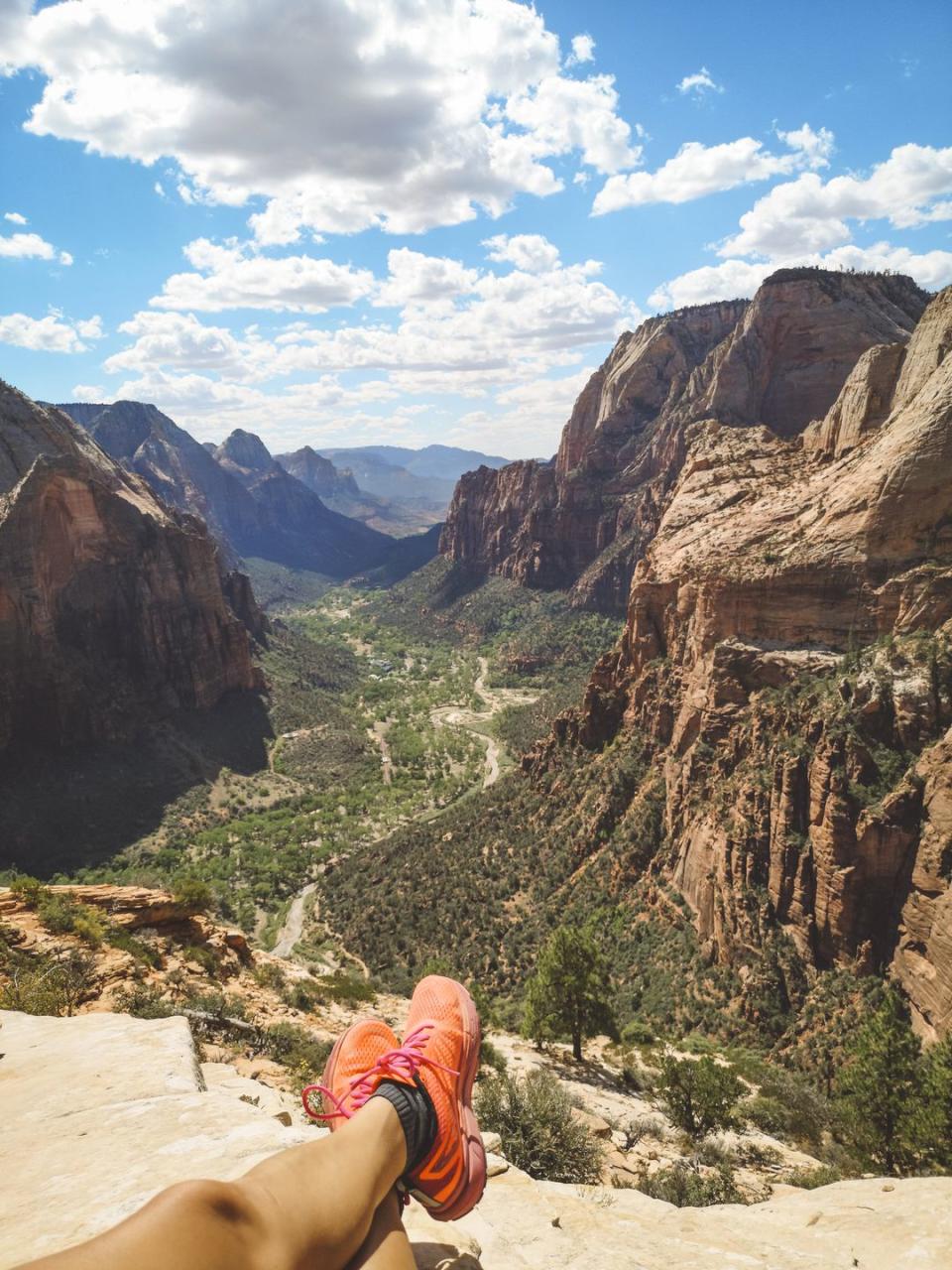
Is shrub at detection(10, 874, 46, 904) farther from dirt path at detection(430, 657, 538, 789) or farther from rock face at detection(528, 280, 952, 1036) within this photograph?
dirt path at detection(430, 657, 538, 789)

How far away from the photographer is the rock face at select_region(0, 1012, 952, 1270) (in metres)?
5.14

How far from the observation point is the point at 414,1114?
5.74 meters

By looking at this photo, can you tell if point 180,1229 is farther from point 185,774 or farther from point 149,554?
point 149,554

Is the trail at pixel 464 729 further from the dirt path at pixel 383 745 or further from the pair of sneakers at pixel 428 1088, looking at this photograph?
the pair of sneakers at pixel 428 1088

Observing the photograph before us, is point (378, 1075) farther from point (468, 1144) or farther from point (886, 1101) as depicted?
point (886, 1101)

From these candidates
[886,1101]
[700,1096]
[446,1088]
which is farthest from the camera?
[700,1096]

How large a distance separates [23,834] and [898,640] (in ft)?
244

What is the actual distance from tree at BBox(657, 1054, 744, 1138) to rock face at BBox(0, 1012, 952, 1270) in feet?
37.3

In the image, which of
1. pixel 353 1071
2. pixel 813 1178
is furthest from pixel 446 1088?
pixel 813 1178

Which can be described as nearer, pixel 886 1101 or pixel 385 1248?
pixel 385 1248

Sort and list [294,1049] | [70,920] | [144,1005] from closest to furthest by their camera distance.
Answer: [144,1005]
[294,1049]
[70,920]

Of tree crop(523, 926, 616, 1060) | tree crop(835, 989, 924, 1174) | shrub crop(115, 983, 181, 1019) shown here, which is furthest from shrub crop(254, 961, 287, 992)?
tree crop(835, 989, 924, 1174)

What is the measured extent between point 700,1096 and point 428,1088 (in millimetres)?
18594

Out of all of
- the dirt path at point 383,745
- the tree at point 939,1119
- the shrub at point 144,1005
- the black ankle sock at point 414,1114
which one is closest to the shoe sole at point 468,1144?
the black ankle sock at point 414,1114
